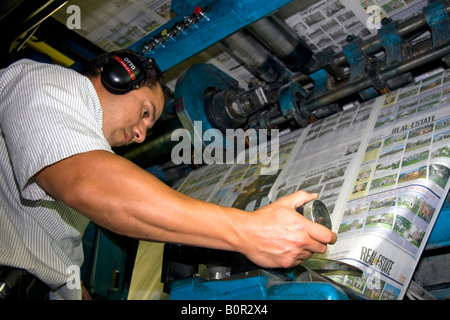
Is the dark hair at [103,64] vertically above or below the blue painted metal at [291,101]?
below

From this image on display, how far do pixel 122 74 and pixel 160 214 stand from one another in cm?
62

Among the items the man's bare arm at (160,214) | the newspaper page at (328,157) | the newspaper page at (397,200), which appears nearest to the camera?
the man's bare arm at (160,214)

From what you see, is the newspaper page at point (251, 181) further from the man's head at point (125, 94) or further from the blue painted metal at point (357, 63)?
the man's head at point (125, 94)

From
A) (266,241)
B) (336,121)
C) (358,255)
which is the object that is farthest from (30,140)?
(336,121)

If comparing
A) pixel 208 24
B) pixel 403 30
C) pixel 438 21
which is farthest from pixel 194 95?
pixel 438 21

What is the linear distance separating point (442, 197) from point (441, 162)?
4.6 inches

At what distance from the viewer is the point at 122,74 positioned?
46.0 inches

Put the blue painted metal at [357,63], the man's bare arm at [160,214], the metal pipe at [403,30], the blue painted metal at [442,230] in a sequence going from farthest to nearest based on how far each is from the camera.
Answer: the blue painted metal at [357,63], the metal pipe at [403,30], the blue painted metal at [442,230], the man's bare arm at [160,214]

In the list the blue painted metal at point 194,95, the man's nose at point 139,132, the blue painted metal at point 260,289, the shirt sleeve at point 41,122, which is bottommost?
the blue painted metal at point 260,289

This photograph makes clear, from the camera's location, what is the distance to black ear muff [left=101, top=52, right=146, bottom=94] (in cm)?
116

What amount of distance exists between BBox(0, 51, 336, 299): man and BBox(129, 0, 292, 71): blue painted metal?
36.6 inches

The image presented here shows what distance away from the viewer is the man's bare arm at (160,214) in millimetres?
700

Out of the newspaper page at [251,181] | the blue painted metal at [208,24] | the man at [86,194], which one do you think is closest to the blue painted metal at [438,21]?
the blue painted metal at [208,24]

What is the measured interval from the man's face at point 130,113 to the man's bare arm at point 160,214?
0.49 meters
